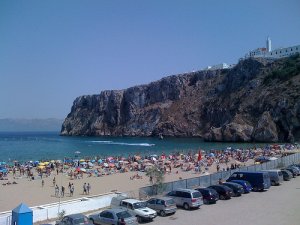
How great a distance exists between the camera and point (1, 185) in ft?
115

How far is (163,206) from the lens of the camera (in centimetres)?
1789

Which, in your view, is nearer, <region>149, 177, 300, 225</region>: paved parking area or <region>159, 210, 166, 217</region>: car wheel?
<region>149, 177, 300, 225</region>: paved parking area

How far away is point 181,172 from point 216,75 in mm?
109702

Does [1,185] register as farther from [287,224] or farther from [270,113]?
[270,113]

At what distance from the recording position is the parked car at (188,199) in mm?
19125

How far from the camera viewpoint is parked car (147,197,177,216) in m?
17.8

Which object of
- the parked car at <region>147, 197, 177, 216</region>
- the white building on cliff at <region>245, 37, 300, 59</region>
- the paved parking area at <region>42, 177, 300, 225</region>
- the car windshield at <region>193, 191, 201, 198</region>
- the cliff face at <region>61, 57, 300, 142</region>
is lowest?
the paved parking area at <region>42, 177, 300, 225</region>

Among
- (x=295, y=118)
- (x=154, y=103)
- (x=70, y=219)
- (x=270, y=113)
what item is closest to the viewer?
(x=70, y=219)

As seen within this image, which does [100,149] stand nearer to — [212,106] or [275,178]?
[212,106]

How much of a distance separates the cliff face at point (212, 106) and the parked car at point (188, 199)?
76.0m

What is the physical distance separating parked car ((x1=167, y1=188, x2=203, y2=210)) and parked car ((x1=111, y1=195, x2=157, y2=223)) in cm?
242

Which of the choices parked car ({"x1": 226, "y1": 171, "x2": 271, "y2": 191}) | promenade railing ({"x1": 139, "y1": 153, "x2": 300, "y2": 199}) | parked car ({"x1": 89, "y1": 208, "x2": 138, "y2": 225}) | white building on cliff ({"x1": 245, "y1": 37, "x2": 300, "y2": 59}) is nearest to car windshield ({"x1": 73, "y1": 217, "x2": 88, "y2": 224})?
parked car ({"x1": 89, "y1": 208, "x2": 138, "y2": 225})

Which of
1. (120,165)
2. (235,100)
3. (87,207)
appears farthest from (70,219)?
(235,100)

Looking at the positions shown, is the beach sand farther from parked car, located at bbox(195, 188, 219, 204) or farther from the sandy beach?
parked car, located at bbox(195, 188, 219, 204)
